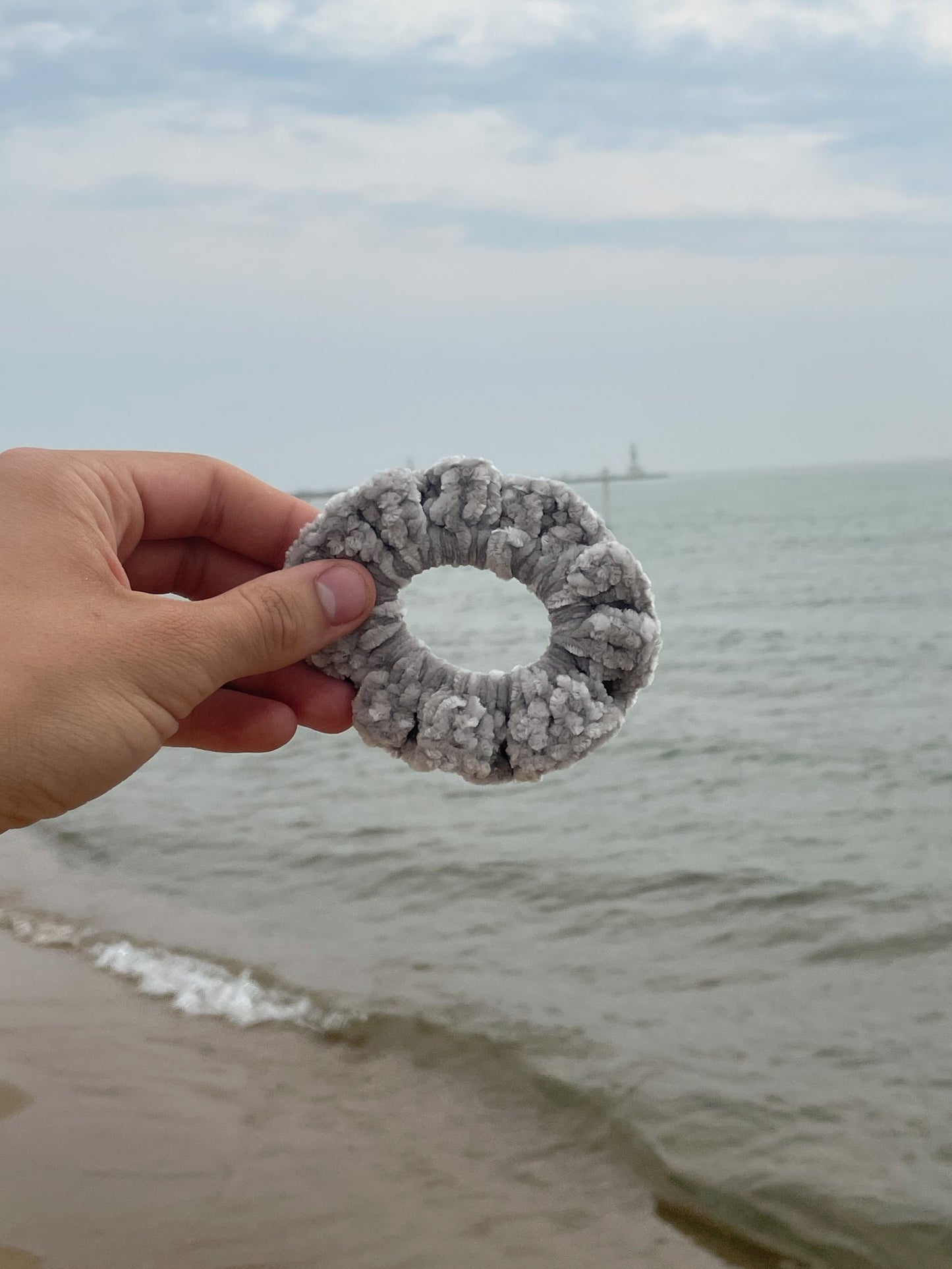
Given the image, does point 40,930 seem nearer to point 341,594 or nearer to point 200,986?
point 200,986

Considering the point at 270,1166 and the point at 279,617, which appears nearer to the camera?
the point at 279,617

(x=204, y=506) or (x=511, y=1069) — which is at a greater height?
Result: (x=204, y=506)

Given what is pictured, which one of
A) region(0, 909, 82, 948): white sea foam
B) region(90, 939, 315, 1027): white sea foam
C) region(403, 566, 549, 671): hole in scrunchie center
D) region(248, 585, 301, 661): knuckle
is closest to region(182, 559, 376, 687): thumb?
region(248, 585, 301, 661): knuckle

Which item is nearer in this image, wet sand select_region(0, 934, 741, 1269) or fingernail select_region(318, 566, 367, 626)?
fingernail select_region(318, 566, 367, 626)

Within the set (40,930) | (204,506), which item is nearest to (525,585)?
(204,506)

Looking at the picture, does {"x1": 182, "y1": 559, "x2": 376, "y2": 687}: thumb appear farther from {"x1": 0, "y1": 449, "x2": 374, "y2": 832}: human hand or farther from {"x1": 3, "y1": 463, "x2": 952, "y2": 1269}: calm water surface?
{"x1": 3, "y1": 463, "x2": 952, "y2": 1269}: calm water surface

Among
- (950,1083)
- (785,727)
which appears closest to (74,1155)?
(950,1083)
